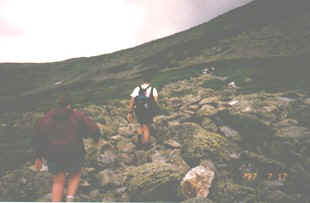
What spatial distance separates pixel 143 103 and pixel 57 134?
155 inches

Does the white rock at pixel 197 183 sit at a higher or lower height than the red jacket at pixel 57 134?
lower

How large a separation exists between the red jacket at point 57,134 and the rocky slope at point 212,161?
1.93 m

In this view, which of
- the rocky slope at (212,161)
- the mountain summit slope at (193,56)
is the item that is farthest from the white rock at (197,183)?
the mountain summit slope at (193,56)

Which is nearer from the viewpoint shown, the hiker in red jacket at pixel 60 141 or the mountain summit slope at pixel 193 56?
the hiker in red jacket at pixel 60 141

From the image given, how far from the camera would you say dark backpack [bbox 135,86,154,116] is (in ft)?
27.8

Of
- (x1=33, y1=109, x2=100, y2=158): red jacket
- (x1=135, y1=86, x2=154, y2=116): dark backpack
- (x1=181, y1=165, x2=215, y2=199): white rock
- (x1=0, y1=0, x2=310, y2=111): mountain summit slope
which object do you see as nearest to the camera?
(x1=33, y1=109, x2=100, y2=158): red jacket

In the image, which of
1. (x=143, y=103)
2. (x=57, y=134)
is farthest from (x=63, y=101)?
(x=143, y=103)

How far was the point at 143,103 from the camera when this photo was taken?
333 inches

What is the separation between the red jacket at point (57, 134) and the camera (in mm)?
4910

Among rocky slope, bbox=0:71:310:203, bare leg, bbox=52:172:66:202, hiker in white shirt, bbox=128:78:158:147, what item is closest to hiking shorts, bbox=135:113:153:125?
hiker in white shirt, bbox=128:78:158:147

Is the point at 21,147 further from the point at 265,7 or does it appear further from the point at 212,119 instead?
the point at 265,7
